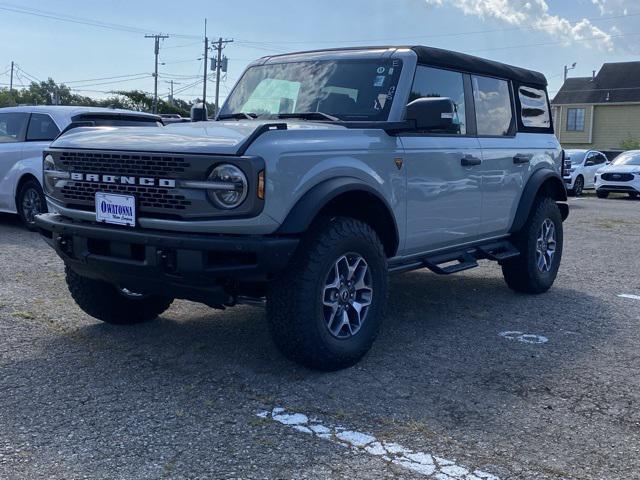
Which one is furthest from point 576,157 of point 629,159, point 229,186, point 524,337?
point 229,186

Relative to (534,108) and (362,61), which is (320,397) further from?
(534,108)

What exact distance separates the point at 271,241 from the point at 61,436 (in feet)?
4.48

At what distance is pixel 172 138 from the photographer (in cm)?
425

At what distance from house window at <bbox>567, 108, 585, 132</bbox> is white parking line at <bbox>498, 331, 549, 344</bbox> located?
42133mm

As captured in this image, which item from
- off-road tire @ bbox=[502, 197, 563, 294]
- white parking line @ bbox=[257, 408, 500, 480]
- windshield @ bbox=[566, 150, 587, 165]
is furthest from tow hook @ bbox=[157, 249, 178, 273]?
windshield @ bbox=[566, 150, 587, 165]

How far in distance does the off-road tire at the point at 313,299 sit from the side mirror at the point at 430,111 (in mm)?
845

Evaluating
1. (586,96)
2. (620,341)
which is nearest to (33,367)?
(620,341)

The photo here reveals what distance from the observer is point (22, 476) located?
3.15 metres

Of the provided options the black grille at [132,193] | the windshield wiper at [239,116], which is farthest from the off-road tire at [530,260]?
the black grille at [132,193]

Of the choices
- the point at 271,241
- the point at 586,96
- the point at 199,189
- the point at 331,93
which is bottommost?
the point at 271,241

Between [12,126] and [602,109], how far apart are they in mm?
39917

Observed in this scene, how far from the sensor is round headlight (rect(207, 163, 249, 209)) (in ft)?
12.9

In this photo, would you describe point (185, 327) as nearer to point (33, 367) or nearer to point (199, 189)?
point (33, 367)

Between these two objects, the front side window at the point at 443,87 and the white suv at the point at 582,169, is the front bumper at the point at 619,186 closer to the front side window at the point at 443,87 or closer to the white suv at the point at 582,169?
the white suv at the point at 582,169
